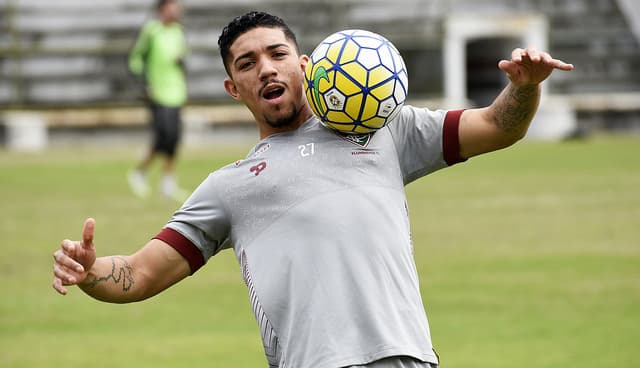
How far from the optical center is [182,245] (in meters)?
4.19

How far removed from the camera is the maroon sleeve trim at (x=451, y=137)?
13.7ft

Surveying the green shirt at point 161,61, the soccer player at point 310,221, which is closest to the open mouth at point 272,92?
the soccer player at point 310,221

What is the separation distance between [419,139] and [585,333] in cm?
A: 422

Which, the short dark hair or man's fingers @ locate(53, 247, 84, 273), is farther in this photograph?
the short dark hair

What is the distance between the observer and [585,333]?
7.96 m

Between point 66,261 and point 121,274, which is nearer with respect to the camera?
point 66,261

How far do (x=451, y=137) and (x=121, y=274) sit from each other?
1281 mm

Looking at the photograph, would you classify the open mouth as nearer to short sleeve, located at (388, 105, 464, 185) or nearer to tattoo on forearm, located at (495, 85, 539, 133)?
short sleeve, located at (388, 105, 464, 185)

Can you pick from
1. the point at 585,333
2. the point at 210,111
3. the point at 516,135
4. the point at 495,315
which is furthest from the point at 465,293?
the point at 210,111

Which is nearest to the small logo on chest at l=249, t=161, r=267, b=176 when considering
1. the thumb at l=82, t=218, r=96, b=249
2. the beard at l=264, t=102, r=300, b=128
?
the beard at l=264, t=102, r=300, b=128

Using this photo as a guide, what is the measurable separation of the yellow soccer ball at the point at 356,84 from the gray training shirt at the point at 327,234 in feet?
0.34

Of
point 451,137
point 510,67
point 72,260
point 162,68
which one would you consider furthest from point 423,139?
point 162,68

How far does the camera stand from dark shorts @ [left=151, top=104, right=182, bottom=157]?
16306mm

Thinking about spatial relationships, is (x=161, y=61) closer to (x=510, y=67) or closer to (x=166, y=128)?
(x=166, y=128)
